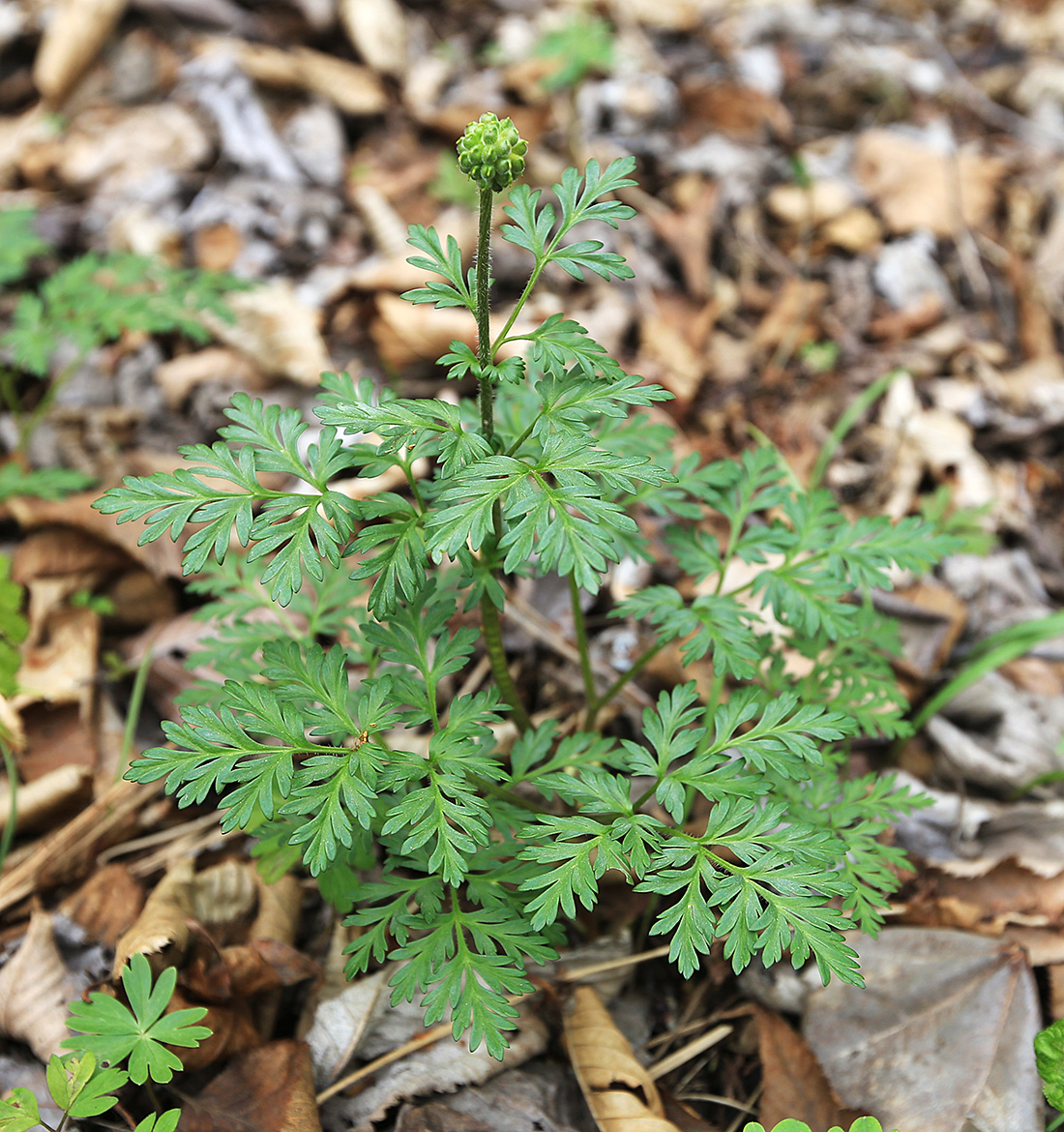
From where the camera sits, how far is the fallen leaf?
186 cm

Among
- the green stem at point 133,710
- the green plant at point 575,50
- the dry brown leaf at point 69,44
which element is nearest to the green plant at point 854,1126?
the green stem at point 133,710

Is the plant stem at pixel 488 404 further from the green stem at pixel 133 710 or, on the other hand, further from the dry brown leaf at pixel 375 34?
the dry brown leaf at pixel 375 34

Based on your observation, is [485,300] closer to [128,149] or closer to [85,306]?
[85,306]

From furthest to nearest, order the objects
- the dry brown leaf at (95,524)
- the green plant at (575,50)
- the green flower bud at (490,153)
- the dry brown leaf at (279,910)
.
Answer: the green plant at (575,50)
the dry brown leaf at (95,524)
the dry brown leaf at (279,910)
the green flower bud at (490,153)

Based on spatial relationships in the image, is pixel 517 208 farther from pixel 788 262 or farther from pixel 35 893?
pixel 788 262

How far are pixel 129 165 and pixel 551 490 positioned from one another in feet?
12.5

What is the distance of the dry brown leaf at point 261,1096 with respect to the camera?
5.83ft

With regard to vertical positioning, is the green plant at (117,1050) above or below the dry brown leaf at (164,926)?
above

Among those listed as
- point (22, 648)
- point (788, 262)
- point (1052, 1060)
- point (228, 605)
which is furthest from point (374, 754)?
point (788, 262)

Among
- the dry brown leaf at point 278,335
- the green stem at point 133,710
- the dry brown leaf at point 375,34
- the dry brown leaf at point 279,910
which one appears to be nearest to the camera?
the dry brown leaf at point 279,910

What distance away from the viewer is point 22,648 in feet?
8.98

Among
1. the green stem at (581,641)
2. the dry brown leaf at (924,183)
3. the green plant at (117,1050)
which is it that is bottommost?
the green plant at (117,1050)

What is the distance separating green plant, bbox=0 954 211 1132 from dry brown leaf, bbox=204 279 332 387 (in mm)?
2220

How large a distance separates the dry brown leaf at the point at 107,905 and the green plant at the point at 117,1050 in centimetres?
41
